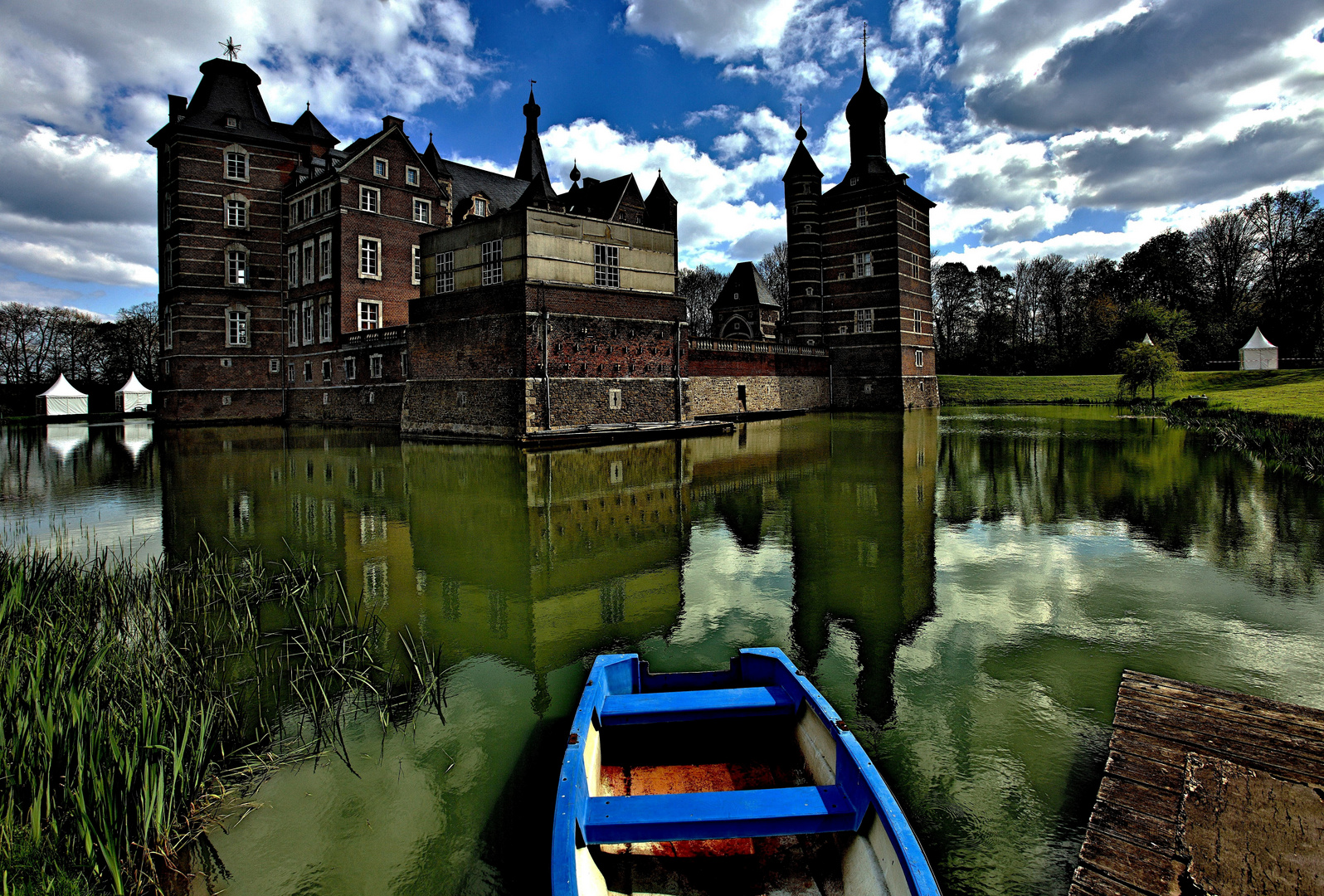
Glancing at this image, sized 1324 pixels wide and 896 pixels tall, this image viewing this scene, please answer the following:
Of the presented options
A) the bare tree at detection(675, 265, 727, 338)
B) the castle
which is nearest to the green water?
the castle

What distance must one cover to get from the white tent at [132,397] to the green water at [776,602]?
3655cm

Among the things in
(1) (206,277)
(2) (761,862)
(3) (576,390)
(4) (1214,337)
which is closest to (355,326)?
(1) (206,277)

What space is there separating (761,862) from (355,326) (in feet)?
108

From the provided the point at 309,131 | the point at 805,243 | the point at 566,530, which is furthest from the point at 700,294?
the point at 566,530

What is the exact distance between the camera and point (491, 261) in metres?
23.6

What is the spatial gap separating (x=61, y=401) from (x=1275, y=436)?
58.9 meters

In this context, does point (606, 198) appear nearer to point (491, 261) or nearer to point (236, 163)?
point (491, 261)

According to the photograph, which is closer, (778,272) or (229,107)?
(229,107)

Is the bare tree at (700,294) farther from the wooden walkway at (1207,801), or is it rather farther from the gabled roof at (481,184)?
the wooden walkway at (1207,801)

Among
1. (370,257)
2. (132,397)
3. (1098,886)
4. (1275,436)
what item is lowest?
(1098,886)

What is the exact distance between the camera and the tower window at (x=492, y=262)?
2341 cm

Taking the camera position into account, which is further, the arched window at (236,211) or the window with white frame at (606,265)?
the arched window at (236,211)

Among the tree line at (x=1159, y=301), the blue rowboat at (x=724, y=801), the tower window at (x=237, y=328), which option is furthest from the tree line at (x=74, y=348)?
the tree line at (x=1159, y=301)

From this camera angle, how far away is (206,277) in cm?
3409
